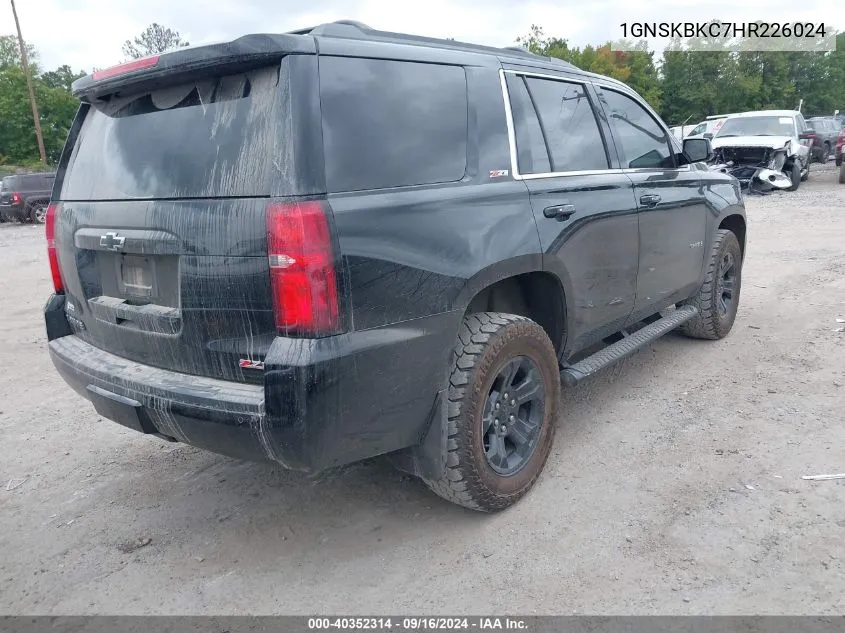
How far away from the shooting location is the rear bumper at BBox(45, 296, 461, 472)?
2.32 metres

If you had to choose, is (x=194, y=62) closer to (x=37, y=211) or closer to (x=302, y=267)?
(x=302, y=267)

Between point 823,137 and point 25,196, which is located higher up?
point 823,137

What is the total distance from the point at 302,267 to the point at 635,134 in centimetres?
283

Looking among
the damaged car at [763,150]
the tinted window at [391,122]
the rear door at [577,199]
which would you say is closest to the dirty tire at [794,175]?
the damaged car at [763,150]

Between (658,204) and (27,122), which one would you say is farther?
(27,122)

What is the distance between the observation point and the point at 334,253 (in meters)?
2.33

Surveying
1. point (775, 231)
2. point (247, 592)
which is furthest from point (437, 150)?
point (775, 231)

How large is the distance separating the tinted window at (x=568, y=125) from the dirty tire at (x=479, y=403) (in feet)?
3.06

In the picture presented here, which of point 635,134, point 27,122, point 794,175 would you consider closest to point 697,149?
point 635,134

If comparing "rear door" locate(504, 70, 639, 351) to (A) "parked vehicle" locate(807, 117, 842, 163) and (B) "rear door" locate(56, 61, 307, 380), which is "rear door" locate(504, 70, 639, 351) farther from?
(A) "parked vehicle" locate(807, 117, 842, 163)

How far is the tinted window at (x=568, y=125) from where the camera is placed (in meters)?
3.50

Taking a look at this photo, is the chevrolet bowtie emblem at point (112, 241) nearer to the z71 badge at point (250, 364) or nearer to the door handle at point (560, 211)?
the z71 badge at point (250, 364)

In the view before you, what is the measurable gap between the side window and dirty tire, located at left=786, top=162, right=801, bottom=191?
568 inches

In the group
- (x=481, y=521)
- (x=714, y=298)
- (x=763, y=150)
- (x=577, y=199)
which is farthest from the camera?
(x=763, y=150)
